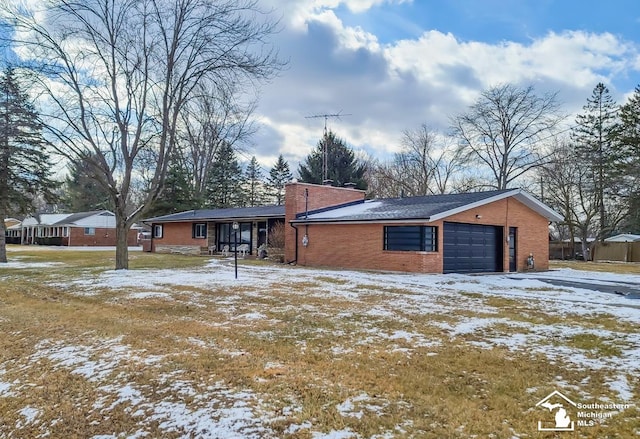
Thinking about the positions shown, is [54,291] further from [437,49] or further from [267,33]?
[437,49]

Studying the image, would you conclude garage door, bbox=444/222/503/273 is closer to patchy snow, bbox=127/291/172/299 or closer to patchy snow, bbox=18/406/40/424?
patchy snow, bbox=127/291/172/299

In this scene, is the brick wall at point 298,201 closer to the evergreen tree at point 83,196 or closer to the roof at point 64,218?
the roof at point 64,218

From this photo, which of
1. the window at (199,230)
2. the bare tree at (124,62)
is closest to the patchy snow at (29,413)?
the bare tree at (124,62)

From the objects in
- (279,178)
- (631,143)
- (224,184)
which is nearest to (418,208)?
(631,143)

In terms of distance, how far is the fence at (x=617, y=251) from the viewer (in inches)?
1177

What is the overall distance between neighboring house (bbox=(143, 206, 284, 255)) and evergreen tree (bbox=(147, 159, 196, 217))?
7722 millimetres

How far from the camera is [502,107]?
102ft

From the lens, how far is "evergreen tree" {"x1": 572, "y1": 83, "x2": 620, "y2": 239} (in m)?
29.4

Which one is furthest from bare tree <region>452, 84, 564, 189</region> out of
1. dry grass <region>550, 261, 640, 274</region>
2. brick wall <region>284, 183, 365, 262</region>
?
brick wall <region>284, 183, 365, 262</region>

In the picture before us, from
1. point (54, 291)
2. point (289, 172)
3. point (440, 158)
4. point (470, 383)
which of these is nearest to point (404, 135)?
point (440, 158)

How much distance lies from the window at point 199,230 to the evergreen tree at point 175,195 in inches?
470

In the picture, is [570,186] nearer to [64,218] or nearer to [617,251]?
[617,251]

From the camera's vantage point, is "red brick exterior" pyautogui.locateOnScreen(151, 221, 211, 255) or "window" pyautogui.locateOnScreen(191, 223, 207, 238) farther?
"red brick exterior" pyautogui.locateOnScreen(151, 221, 211, 255)

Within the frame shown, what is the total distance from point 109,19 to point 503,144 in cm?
2726
